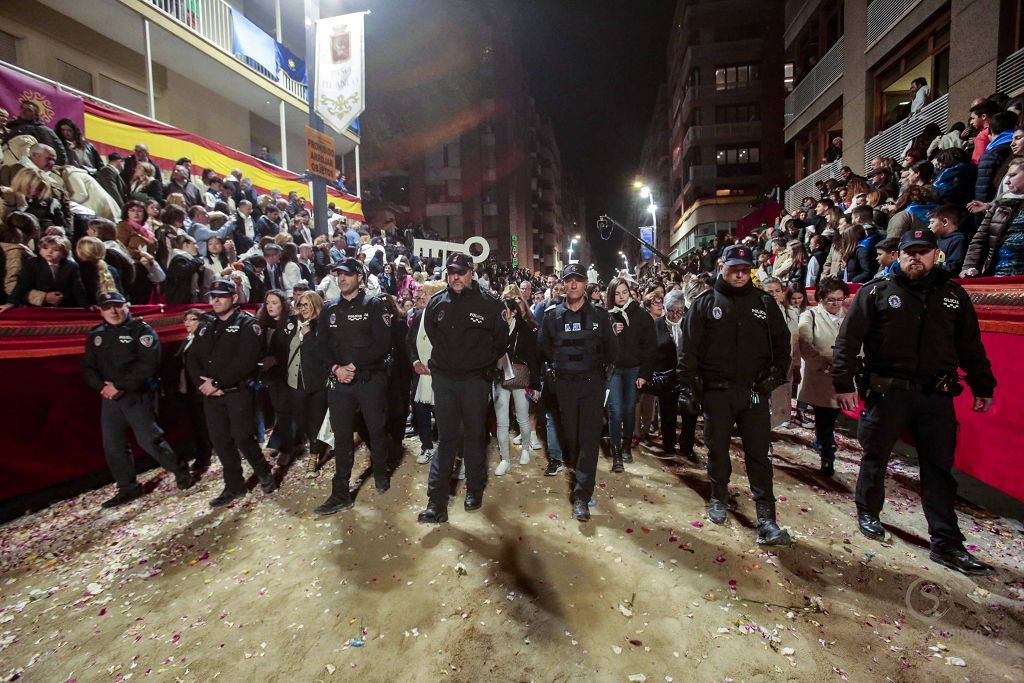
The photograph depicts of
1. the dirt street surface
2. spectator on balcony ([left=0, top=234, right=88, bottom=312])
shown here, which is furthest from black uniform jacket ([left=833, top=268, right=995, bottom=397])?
spectator on balcony ([left=0, top=234, right=88, bottom=312])

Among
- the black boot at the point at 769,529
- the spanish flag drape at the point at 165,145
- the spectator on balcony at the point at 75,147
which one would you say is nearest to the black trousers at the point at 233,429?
the black boot at the point at 769,529

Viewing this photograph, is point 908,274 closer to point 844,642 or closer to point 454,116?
point 844,642

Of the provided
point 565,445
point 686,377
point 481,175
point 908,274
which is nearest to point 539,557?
point 686,377

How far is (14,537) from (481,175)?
45.3 m

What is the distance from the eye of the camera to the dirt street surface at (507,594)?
9.07ft

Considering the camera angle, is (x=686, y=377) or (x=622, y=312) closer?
(x=686, y=377)

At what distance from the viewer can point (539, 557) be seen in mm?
3877

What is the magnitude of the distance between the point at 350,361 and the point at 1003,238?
21.7 feet

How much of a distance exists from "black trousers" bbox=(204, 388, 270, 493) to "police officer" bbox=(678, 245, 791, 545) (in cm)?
452

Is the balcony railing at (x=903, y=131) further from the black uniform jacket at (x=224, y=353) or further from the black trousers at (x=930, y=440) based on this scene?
the black uniform jacket at (x=224, y=353)

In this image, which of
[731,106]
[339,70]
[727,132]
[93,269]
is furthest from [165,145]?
[731,106]

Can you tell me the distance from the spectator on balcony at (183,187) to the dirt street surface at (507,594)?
700cm

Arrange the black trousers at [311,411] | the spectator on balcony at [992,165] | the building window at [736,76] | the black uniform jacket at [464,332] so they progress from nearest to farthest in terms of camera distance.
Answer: the black uniform jacket at [464,332]
the spectator on balcony at [992,165]
the black trousers at [311,411]
the building window at [736,76]

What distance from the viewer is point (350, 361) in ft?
15.8
